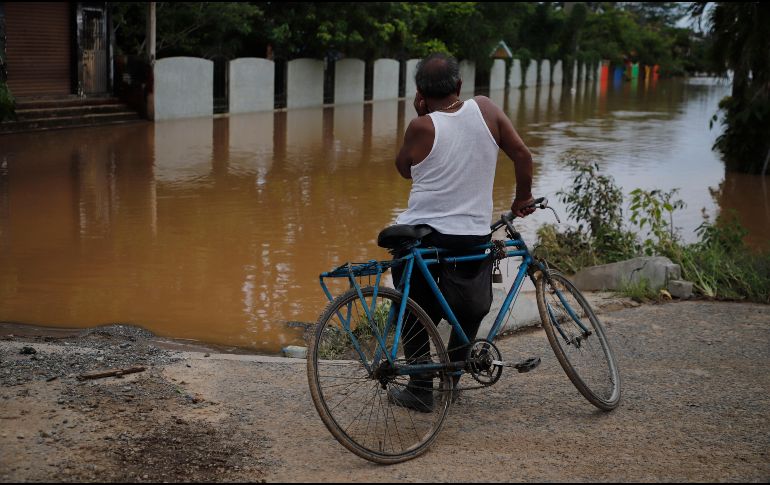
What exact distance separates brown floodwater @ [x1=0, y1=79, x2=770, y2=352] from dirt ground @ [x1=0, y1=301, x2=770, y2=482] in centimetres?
204

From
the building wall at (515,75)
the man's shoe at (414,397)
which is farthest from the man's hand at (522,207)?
the building wall at (515,75)

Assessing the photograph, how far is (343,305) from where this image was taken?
3.95m

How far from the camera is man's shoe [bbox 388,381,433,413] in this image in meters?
4.23

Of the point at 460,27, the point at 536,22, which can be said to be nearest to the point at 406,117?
the point at 460,27

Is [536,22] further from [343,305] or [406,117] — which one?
[343,305]

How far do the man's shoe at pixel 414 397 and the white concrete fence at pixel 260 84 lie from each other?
16.0m

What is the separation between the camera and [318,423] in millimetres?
4250

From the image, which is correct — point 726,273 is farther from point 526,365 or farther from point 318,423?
point 318,423

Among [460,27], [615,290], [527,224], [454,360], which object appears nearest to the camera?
[454,360]

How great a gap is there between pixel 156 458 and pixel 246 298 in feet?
13.6

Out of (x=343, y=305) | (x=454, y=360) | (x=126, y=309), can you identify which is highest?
(x=343, y=305)

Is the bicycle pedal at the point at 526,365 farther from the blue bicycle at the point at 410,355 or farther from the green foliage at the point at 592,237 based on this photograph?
the green foliage at the point at 592,237

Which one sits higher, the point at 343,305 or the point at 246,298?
the point at 343,305

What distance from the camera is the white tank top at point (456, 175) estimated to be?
4.17m
